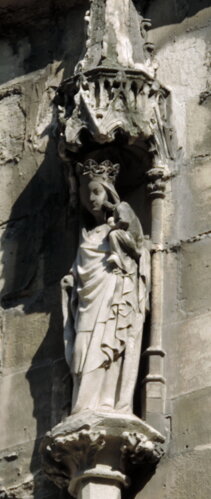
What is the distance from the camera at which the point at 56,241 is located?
11.3m

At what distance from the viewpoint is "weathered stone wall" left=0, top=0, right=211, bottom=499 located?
10258 millimetres

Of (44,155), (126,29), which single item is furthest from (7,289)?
(126,29)

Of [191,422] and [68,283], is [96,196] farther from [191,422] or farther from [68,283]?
[191,422]

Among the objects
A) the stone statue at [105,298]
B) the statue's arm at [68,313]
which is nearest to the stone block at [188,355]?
the stone statue at [105,298]

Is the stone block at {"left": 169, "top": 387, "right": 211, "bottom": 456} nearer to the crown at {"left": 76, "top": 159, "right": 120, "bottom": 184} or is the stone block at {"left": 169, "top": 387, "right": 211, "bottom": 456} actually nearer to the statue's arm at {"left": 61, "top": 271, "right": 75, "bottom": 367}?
the statue's arm at {"left": 61, "top": 271, "right": 75, "bottom": 367}

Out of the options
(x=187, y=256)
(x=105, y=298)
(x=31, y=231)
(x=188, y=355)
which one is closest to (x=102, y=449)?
(x=188, y=355)

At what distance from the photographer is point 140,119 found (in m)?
10.9

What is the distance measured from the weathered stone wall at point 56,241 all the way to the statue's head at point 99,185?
33cm

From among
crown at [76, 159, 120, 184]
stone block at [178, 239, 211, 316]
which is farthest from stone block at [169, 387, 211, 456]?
crown at [76, 159, 120, 184]

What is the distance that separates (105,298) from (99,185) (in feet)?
2.51

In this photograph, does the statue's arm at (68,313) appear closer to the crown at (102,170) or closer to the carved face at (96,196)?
the carved face at (96,196)

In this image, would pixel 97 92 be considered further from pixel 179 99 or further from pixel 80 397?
pixel 80 397

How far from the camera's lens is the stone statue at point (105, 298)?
401 inches

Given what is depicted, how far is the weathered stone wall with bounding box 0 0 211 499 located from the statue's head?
1.09ft
